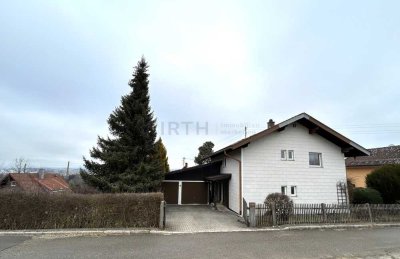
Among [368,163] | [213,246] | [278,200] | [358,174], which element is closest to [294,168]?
[278,200]

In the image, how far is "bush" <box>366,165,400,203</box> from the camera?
1897 cm

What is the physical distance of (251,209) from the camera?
43.5ft

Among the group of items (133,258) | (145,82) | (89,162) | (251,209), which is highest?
(145,82)

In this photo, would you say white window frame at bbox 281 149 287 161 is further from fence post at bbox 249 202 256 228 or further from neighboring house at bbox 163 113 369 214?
fence post at bbox 249 202 256 228

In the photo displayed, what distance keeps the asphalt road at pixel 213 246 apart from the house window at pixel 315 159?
6.93 meters

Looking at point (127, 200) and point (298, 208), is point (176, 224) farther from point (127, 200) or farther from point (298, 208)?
point (298, 208)

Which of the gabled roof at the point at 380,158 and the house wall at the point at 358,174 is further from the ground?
the gabled roof at the point at 380,158

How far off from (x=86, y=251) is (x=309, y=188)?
13.8 meters

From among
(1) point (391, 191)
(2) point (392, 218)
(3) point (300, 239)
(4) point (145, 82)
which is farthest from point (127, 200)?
(1) point (391, 191)

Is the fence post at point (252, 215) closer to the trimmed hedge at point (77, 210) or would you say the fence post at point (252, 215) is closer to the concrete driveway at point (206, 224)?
the concrete driveway at point (206, 224)

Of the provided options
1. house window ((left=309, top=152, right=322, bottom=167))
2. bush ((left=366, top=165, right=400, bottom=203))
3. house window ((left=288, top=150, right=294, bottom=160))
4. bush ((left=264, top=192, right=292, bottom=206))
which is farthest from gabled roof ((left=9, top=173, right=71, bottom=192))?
bush ((left=366, top=165, right=400, bottom=203))

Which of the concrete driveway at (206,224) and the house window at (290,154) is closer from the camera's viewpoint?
the concrete driveway at (206,224)

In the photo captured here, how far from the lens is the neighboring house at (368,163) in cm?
2787

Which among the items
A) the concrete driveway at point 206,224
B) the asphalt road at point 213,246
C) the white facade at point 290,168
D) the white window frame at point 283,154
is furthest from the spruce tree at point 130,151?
the white window frame at point 283,154
